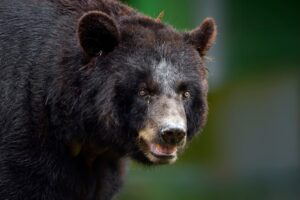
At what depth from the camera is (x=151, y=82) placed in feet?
31.7

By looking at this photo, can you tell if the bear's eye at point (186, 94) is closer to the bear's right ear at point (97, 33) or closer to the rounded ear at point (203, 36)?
the rounded ear at point (203, 36)

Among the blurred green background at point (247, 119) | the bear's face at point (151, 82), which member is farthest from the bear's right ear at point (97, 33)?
the blurred green background at point (247, 119)

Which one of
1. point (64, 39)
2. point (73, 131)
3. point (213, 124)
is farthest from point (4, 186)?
point (213, 124)

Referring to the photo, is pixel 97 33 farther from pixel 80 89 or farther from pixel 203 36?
pixel 203 36

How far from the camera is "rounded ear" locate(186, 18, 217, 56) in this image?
1034 cm

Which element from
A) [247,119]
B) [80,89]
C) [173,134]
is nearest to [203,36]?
[80,89]

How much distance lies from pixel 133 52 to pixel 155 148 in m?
0.93

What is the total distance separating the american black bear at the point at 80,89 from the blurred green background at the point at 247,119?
342 inches

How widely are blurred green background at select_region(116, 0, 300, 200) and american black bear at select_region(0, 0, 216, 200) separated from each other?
8696 mm

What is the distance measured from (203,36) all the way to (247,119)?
9.58 m

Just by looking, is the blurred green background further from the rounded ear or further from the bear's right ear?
the bear's right ear

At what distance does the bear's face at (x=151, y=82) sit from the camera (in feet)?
31.4

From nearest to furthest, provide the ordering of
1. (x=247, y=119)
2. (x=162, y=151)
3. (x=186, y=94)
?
(x=162, y=151)
(x=186, y=94)
(x=247, y=119)

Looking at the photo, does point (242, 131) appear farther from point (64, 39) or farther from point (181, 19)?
point (64, 39)
